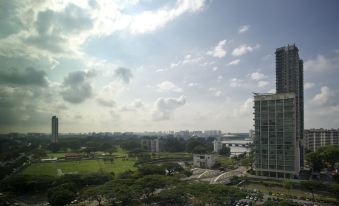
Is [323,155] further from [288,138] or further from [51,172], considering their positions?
[51,172]

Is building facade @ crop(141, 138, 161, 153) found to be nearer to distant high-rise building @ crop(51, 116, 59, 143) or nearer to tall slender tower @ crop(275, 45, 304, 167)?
distant high-rise building @ crop(51, 116, 59, 143)

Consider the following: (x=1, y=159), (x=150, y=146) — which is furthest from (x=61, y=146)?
(x=1, y=159)

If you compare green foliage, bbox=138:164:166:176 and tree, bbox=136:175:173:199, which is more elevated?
tree, bbox=136:175:173:199

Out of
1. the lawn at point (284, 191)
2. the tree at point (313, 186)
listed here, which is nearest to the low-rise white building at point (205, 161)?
the lawn at point (284, 191)

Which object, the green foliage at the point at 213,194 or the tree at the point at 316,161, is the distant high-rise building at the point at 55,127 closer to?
the green foliage at the point at 213,194

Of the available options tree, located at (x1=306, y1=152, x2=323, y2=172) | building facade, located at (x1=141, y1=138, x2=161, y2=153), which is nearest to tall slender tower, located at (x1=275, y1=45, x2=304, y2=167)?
tree, located at (x1=306, y1=152, x2=323, y2=172)

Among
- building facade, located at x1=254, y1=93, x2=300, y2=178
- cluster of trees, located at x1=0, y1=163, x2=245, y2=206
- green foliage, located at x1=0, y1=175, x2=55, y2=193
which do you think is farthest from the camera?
building facade, located at x1=254, y1=93, x2=300, y2=178

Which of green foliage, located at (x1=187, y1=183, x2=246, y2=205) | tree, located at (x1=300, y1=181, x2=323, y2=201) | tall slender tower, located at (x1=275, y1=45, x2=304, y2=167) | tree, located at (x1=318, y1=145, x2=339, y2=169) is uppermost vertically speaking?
tall slender tower, located at (x1=275, y1=45, x2=304, y2=167)
